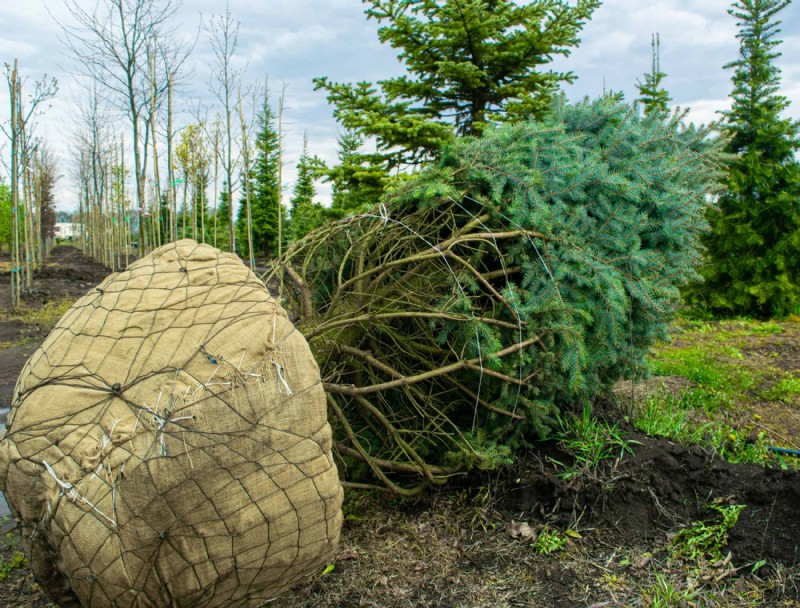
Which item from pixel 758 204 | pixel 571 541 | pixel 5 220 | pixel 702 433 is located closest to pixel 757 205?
pixel 758 204

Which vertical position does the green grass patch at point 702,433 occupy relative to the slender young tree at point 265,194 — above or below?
below

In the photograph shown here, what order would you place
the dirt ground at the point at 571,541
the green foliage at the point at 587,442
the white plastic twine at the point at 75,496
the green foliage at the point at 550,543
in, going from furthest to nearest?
the green foliage at the point at 587,442 < the green foliage at the point at 550,543 < the dirt ground at the point at 571,541 < the white plastic twine at the point at 75,496

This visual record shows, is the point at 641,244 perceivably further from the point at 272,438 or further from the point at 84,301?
the point at 84,301

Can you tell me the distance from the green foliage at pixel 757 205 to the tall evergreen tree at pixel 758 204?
0.01 metres

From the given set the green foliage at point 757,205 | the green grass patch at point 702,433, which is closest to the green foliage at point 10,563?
the green grass patch at point 702,433

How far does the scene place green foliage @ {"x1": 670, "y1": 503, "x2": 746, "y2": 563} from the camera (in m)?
3.21

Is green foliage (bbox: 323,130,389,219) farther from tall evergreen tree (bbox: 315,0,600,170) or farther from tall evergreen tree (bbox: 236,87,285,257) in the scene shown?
tall evergreen tree (bbox: 236,87,285,257)

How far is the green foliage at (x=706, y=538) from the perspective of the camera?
10.5 feet

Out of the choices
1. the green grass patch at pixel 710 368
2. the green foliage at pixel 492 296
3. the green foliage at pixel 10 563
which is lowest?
the green foliage at pixel 10 563

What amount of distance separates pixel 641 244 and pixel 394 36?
6764 mm

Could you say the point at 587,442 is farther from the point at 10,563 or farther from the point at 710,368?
the point at 10,563

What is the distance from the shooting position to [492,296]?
379 centimetres

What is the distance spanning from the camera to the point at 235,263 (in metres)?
2.66

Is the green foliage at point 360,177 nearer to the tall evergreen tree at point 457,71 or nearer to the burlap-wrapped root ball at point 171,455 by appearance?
the tall evergreen tree at point 457,71
